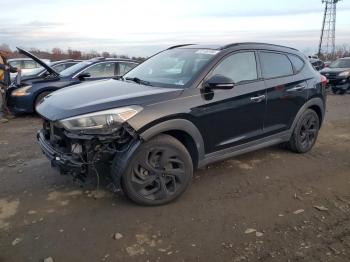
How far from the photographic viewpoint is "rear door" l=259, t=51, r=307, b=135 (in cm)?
548

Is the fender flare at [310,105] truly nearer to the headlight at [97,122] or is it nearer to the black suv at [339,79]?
the headlight at [97,122]

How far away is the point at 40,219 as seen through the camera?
409 cm

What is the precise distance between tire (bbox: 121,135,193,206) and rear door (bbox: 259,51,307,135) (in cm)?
161

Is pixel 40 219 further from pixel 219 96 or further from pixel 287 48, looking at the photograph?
pixel 287 48

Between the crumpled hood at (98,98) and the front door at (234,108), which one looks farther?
the front door at (234,108)

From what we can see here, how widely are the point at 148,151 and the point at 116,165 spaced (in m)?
0.36

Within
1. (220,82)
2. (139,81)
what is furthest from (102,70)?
(220,82)

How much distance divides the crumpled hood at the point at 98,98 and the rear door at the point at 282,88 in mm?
1590

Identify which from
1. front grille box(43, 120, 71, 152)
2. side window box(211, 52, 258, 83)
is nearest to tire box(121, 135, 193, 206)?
front grille box(43, 120, 71, 152)

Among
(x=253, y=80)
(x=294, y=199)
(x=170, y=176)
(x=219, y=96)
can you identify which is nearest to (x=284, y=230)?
(x=294, y=199)

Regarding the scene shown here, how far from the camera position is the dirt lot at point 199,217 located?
3496 millimetres

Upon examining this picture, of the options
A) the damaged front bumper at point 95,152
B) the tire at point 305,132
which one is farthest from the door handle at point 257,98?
the damaged front bumper at point 95,152

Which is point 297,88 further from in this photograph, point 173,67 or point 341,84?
point 341,84

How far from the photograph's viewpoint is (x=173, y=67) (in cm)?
518
